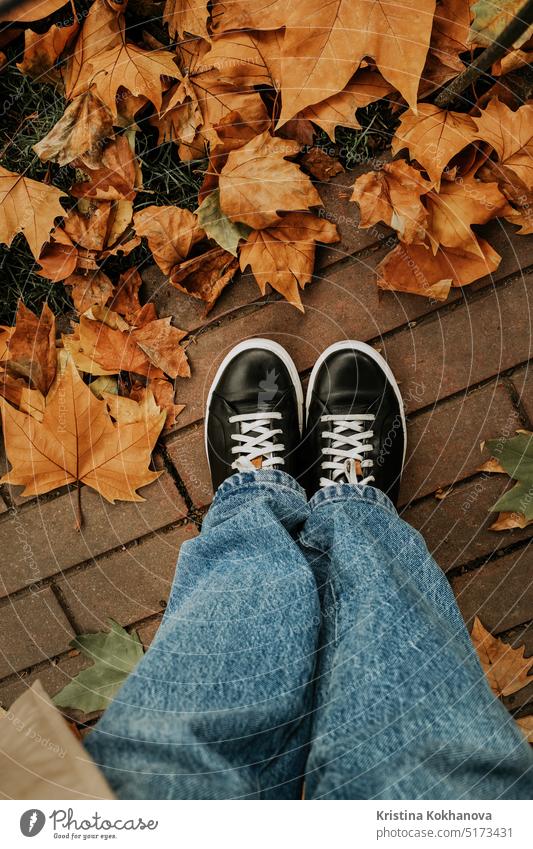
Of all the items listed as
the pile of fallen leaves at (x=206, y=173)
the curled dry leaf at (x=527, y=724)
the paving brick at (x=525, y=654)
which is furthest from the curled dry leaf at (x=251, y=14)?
the curled dry leaf at (x=527, y=724)

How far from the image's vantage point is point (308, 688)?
74cm

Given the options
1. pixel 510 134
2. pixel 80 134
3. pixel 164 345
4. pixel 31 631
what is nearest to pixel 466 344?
pixel 510 134

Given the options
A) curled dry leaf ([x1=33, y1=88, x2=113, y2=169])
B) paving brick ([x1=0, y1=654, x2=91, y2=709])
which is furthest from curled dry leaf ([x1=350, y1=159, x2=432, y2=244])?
paving brick ([x1=0, y1=654, x2=91, y2=709])

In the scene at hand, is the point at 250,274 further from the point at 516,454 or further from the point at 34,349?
the point at 516,454

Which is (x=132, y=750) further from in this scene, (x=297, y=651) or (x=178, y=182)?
(x=178, y=182)

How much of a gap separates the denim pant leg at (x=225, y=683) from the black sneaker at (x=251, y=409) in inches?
7.1

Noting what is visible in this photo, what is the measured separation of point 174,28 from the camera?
0.92 m

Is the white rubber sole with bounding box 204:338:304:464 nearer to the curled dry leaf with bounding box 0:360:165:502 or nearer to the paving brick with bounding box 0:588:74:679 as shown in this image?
the curled dry leaf with bounding box 0:360:165:502

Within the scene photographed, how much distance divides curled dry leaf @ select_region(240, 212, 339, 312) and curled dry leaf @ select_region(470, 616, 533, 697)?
2.19 feet

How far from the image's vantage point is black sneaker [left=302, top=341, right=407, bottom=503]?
1.03 m

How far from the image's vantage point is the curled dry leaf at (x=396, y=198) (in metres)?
0.91

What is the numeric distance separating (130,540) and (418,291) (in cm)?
69

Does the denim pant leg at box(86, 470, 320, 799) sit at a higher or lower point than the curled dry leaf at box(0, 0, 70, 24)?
lower
